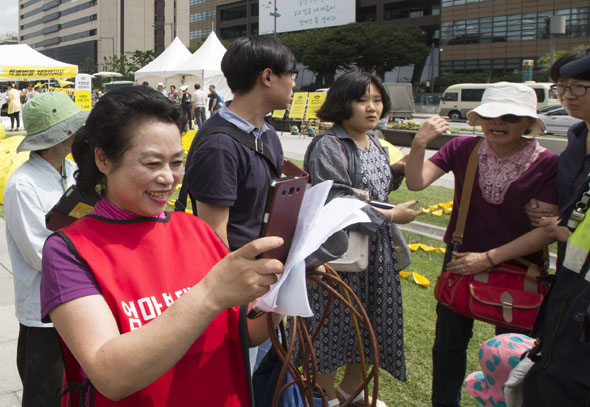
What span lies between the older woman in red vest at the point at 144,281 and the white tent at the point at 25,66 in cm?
1798

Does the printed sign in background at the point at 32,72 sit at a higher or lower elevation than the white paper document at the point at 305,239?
higher

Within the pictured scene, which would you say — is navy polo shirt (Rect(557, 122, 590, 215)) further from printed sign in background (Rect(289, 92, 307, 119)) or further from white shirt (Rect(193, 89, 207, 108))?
white shirt (Rect(193, 89, 207, 108))

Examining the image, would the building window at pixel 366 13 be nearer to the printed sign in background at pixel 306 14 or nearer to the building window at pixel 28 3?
the printed sign in background at pixel 306 14

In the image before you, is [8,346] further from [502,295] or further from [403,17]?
[403,17]

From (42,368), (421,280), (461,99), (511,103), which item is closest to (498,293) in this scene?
(511,103)

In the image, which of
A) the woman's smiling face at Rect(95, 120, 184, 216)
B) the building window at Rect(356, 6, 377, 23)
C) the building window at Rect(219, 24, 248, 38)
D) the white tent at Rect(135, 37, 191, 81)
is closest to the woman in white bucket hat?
the woman's smiling face at Rect(95, 120, 184, 216)

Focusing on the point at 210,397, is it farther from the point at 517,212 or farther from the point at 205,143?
the point at 517,212

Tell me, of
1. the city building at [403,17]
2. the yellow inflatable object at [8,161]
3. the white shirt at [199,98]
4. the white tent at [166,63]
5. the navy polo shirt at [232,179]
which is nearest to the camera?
the navy polo shirt at [232,179]

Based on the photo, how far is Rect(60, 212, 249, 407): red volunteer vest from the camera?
4.29ft

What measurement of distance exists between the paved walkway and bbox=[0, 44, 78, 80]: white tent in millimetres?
13867

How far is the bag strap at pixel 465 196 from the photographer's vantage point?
275 cm

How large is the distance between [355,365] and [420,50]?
188ft

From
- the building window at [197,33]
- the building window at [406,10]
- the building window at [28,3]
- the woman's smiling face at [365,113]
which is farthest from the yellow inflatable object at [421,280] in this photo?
the building window at [28,3]

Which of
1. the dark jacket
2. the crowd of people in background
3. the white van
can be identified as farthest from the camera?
the white van
